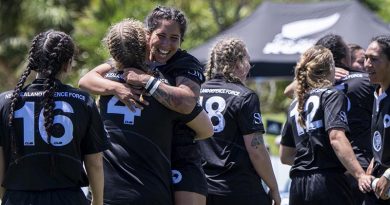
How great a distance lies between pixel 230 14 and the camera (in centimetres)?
2411

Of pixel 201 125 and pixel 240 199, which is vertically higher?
pixel 201 125

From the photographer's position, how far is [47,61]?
197 inches

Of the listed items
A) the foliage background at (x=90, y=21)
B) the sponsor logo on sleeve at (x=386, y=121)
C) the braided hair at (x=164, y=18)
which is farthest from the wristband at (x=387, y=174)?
the foliage background at (x=90, y=21)

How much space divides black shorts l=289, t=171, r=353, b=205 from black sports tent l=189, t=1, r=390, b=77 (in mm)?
5691

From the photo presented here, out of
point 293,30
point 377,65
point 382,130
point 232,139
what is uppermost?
point 293,30

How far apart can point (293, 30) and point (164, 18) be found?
7.77 m

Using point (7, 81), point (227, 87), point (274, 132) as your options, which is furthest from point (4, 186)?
point (7, 81)

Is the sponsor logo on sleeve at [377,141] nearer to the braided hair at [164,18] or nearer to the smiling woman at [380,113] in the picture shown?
the smiling woman at [380,113]

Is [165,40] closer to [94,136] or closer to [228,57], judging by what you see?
[94,136]

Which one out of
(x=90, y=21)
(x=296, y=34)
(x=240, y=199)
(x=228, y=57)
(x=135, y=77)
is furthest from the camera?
(x=90, y=21)

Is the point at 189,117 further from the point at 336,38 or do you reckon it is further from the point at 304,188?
the point at 336,38

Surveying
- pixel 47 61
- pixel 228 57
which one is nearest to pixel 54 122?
pixel 47 61

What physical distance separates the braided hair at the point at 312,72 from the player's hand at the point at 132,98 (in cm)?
200

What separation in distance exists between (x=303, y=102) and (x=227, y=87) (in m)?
0.60
